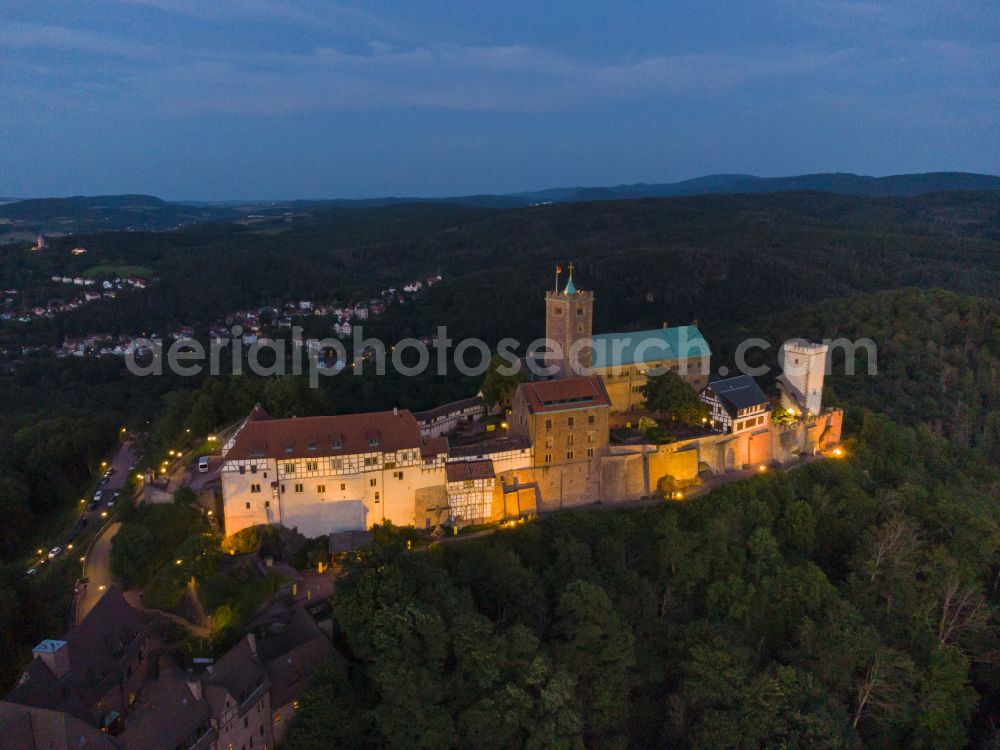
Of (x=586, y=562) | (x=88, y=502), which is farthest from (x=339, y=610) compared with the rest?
(x=88, y=502)

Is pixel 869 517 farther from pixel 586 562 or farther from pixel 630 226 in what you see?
pixel 630 226

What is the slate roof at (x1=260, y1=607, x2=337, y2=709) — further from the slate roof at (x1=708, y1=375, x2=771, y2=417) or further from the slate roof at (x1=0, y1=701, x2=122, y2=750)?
the slate roof at (x1=708, y1=375, x2=771, y2=417)

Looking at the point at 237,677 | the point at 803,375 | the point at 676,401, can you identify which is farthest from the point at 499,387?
the point at 237,677

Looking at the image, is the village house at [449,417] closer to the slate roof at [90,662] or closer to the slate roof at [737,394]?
the slate roof at [737,394]

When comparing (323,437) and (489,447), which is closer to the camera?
(323,437)

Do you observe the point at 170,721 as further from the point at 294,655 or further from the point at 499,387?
the point at 499,387

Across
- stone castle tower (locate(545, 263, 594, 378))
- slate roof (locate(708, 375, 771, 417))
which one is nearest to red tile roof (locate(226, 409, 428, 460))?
stone castle tower (locate(545, 263, 594, 378))
